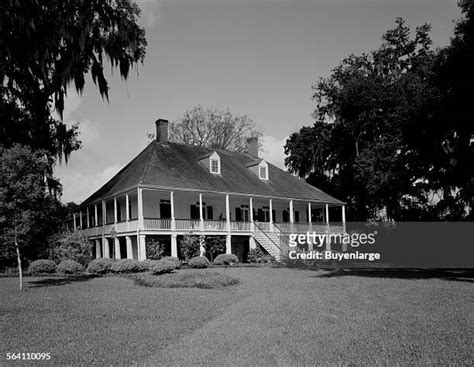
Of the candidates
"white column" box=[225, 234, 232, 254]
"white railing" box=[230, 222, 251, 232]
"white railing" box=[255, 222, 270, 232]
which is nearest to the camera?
"white column" box=[225, 234, 232, 254]

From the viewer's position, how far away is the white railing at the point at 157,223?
1070 inches

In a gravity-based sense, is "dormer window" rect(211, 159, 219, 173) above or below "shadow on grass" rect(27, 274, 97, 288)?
above

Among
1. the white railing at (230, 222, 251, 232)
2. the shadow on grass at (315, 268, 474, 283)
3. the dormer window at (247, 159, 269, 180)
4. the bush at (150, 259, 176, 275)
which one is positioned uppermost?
the dormer window at (247, 159, 269, 180)

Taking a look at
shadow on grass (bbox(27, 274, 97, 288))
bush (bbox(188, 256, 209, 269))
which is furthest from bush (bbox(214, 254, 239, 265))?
shadow on grass (bbox(27, 274, 97, 288))

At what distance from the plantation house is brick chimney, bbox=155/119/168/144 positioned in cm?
7

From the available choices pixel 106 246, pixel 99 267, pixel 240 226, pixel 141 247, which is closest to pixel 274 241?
pixel 240 226

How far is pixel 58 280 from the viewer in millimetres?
20016

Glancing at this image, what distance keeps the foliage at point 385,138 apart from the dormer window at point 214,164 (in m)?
9.59

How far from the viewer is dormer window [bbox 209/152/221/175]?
1339 inches

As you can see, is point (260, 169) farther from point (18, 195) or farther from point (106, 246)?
point (18, 195)

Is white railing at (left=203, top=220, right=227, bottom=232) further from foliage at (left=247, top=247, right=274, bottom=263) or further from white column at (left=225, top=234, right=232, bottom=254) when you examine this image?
foliage at (left=247, top=247, right=274, bottom=263)

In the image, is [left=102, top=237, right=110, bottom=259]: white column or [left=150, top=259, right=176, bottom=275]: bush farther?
[left=102, top=237, right=110, bottom=259]: white column

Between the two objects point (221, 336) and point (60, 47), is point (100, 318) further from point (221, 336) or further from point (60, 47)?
point (60, 47)

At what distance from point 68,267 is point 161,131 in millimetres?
15419
